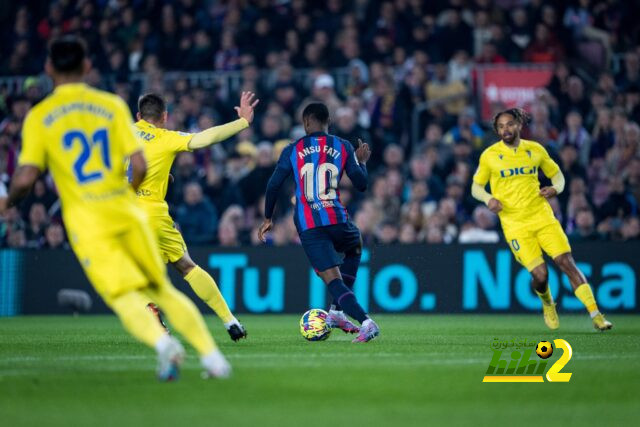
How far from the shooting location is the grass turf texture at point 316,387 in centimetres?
630

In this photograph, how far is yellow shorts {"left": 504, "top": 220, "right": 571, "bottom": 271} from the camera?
44.0ft

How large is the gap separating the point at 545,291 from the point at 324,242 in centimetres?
321

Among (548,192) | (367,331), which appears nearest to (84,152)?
(367,331)

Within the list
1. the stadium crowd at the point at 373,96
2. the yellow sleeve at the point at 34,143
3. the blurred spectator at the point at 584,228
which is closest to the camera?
the yellow sleeve at the point at 34,143

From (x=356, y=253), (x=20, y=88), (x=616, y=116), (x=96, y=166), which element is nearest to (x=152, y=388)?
(x=96, y=166)

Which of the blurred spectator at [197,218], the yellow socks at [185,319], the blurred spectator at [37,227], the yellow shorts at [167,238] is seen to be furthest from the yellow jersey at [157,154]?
the blurred spectator at [37,227]

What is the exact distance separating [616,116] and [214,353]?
1295 cm

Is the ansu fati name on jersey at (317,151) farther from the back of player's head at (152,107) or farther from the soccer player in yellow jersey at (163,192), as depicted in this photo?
the back of player's head at (152,107)

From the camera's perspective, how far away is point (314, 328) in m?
11.8

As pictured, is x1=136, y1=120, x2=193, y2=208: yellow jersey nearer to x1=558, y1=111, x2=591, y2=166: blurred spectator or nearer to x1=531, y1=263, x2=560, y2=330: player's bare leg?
x1=531, y1=263, x2=560, y2=330: player's bare leg

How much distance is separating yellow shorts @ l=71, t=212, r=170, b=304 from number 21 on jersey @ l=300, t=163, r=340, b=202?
418 cm

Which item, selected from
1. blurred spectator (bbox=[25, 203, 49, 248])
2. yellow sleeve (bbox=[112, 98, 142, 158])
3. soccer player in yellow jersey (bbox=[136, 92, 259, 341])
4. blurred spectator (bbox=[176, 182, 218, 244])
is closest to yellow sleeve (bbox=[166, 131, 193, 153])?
soccer player in yellow jersey (bbox=[136, 92, 259, 341])

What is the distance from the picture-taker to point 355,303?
36.7 feet

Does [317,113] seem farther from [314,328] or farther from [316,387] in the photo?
[316,387]
